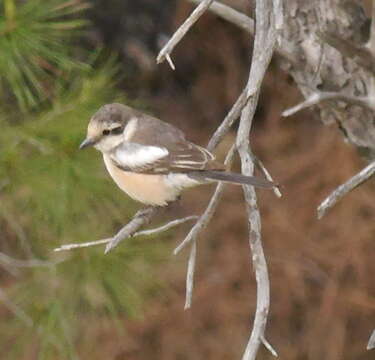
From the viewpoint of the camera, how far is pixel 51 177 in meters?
2.11

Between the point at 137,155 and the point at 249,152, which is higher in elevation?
the point at 249,152

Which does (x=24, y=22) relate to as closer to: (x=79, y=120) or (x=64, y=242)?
(x=79, y=120)

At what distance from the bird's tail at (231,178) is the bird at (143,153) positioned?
0.09 ft

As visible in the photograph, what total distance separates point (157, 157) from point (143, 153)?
26 millimetres

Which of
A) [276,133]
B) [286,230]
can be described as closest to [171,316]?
[286,230]

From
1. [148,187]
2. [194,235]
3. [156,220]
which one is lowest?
[156,220]

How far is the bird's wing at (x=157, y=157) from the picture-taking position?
1575 mm

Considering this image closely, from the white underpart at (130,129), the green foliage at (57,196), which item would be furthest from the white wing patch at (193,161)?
the green foliage at (57,196)

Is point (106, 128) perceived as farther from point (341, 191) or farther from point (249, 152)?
point (341, 191)

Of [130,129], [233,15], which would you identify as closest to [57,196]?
[130,129]

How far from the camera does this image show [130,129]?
5.50 feet

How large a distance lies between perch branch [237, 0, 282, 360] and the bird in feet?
0.71

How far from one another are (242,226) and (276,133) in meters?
0.34

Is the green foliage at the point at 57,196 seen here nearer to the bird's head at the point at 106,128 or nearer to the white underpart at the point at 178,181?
the bird's head at the point at 106,128
